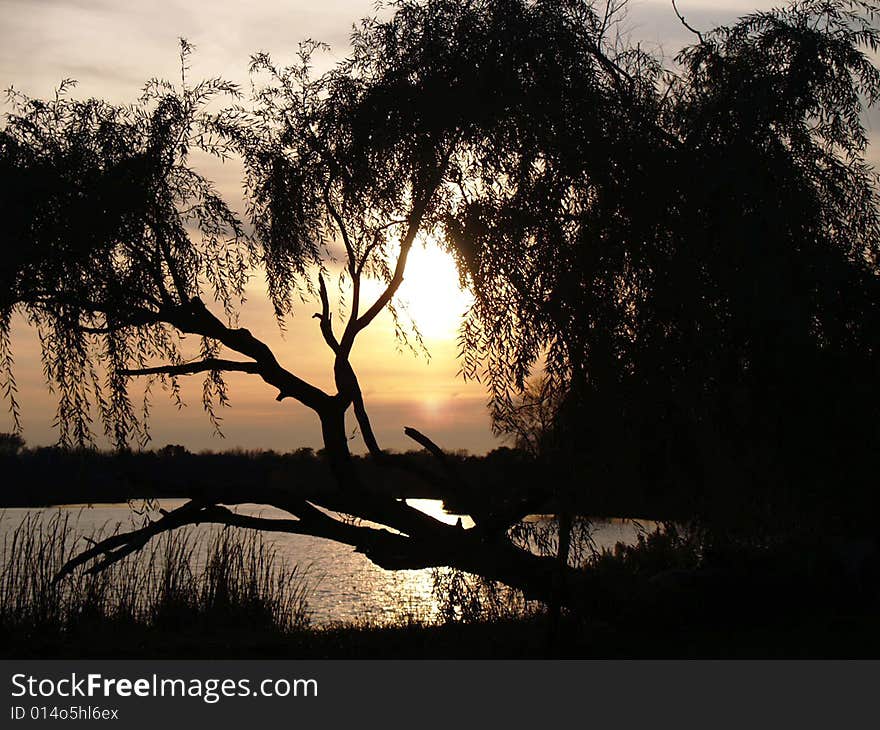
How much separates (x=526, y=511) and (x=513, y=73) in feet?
11.2

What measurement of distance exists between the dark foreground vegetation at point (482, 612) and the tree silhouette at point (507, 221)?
114 centimetres

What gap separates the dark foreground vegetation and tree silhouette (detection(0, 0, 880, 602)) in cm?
114

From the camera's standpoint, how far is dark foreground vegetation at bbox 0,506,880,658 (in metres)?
8.91

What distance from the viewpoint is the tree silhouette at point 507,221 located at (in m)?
6.34

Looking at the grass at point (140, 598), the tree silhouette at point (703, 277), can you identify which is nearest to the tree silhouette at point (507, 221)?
the tree silhouette at point (703, 277)

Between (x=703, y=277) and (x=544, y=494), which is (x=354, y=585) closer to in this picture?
(x=544, y=494)

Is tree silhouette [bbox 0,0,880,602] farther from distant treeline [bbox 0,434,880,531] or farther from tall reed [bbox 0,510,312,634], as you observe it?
tall reed [bbox 0,510,312,634]

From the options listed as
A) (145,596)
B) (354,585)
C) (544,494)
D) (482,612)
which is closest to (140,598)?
(145,596)

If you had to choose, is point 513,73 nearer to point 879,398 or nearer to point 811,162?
point 811,162

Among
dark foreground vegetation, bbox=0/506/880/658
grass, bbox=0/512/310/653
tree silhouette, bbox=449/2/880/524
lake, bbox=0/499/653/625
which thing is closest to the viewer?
tree silhouette, bbox=449/2/880/524

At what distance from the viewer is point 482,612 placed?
26.7ft

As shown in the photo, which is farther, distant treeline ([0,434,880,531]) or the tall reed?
the tall reed

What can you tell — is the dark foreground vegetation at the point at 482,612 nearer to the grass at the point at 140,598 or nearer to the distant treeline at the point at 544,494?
the grass at the point at 140,598

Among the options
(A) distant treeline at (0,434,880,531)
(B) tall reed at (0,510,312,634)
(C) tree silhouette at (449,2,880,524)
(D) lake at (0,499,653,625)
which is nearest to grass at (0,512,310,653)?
(B) tall reed at (0,510,312,634)
